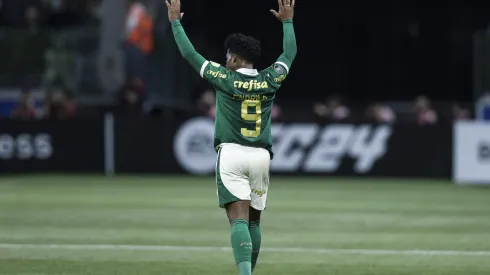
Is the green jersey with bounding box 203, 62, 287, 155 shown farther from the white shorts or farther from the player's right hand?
the player's right hand

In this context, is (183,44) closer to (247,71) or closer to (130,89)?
(247,71)

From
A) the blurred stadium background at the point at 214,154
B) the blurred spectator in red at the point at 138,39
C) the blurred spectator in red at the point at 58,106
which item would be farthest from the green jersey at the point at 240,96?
the blurred spectator in red at the point at 138,39

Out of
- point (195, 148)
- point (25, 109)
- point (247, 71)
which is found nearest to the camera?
point (247, 71)

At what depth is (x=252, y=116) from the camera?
9.48 m

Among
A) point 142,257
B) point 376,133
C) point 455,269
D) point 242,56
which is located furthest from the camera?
point 376,133

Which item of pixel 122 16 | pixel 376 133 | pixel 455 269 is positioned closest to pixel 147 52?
pixel 122 16

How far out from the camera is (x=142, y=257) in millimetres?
12180

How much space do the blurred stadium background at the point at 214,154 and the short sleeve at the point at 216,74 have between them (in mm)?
2327

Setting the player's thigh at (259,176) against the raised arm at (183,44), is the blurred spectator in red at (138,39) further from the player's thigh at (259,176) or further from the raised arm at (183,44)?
the player's thigh at (259,176)

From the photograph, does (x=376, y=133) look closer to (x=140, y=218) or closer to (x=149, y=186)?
(x=149, y=186)

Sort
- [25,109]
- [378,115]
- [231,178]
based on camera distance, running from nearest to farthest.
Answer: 1. [231,178]
2. [378,115]
3. [25,109]

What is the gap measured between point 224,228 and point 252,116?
5.97 metres

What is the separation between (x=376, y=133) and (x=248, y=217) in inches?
588

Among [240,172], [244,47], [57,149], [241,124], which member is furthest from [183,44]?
[57,149]
